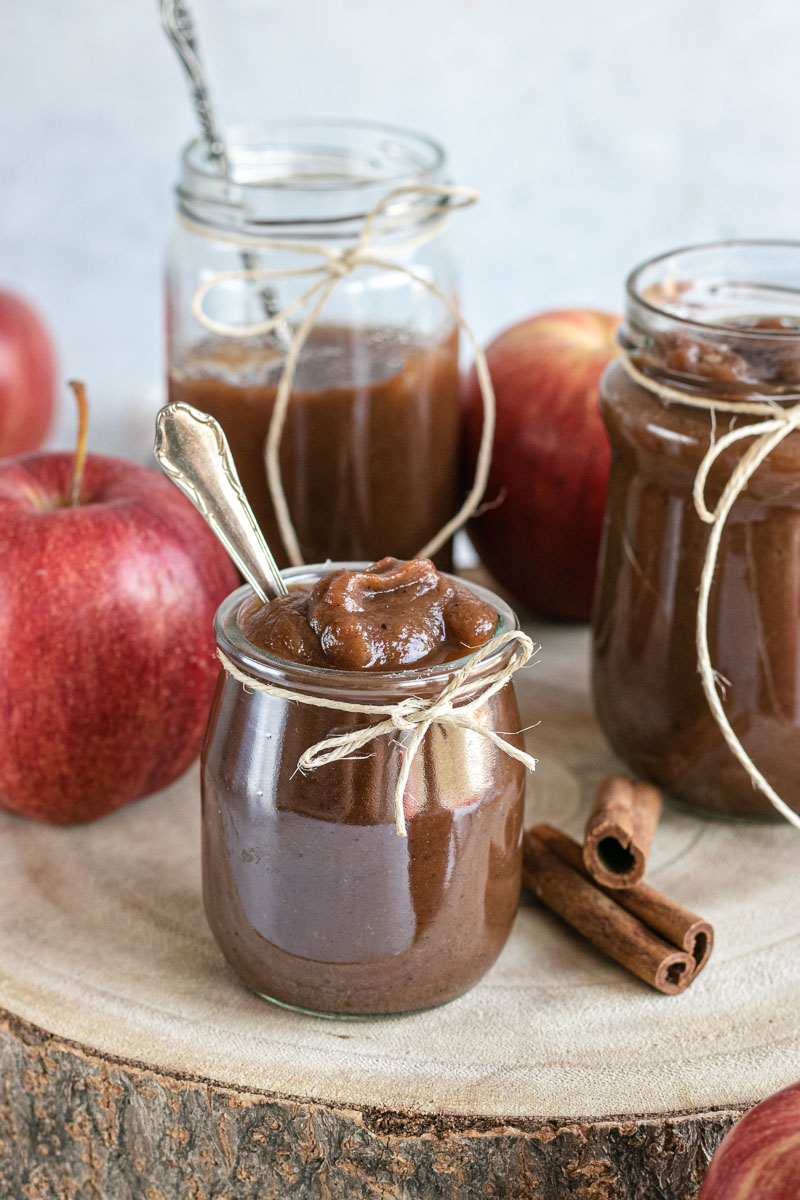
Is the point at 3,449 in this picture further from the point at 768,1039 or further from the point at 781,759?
the point at 768,1039

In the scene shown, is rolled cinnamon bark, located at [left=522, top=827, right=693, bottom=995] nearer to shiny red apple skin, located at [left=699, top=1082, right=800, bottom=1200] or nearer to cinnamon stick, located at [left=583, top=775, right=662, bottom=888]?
cinnamon stick, located at [left=583, top=775, right=662, bottom=888]

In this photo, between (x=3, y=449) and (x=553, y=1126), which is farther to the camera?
(x=3, y=449)

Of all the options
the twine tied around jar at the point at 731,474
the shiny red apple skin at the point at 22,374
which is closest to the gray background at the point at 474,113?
the shiny red apple skin at the point at 22,374

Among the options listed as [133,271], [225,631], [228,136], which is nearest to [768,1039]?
[225,631]

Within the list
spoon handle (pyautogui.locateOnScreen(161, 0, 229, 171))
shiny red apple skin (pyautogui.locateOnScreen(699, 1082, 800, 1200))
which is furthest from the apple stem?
shiny red apple skin (pyautogui.locateOnScreen(699, 1082, 800, 1200))

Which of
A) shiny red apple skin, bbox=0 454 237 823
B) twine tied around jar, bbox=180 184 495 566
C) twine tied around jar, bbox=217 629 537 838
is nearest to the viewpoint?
twine tied around jar, bbox=217 629 537 838

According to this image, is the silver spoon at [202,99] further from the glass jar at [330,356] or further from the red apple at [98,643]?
the red apple at [98,643]
